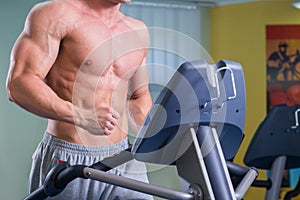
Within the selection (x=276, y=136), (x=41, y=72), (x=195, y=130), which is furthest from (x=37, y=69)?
(x=276, y=136)

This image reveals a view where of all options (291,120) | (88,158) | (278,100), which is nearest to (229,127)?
(88,158)

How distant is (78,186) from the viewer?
6.33 feet

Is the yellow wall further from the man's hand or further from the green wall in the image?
the man's hand

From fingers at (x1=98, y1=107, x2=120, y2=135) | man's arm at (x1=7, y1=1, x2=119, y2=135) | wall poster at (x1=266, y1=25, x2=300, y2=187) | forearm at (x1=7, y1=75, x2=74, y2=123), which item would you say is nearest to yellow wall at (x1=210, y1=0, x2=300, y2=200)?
wall poster at (x1=266, y1=25, x2=300, y2=187)

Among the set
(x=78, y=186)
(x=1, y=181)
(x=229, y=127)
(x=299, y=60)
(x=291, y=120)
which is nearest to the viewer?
(x=229, y=127)

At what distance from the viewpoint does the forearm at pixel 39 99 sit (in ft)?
5.75

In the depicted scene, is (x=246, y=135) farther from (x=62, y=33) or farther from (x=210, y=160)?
(x=210, y=160)

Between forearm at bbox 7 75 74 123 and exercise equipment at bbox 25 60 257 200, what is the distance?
331 millimetres

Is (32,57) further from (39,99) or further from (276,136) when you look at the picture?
(276,136)

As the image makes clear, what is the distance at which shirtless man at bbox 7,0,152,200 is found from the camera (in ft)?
5.96

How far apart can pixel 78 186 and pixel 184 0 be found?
10.6 feet

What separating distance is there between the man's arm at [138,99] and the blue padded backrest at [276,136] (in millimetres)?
1556

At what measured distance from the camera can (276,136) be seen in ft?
11.4

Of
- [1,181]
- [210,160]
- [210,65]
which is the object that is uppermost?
[210,65]
